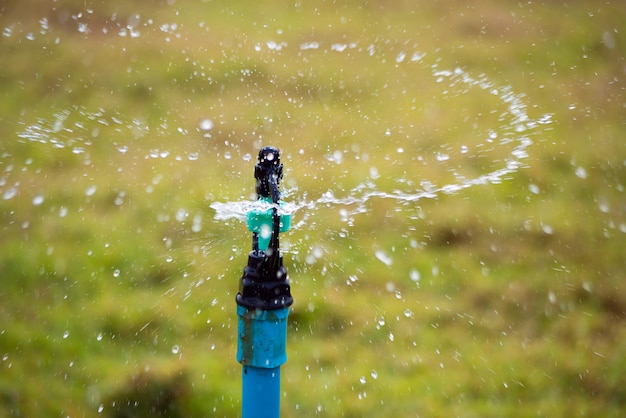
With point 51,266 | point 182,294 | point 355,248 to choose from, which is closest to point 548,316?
point 355,248

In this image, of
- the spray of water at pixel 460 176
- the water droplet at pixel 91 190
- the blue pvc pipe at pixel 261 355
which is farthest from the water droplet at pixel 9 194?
the blue pvc pipe at pixel 261 355

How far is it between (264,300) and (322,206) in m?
1.45

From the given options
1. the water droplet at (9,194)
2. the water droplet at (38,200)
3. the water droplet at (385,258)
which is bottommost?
the water droplet at (385,258)

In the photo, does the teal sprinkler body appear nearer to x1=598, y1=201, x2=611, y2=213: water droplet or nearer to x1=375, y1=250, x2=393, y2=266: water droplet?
x1=375, y1=250, x2=393, y2=266: water droplet

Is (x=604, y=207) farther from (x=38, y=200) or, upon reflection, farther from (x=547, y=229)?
(x=38, y=200)

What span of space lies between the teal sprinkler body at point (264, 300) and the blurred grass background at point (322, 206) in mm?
1045

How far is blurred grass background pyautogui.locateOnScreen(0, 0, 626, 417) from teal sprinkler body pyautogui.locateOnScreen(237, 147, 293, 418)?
1.05 m

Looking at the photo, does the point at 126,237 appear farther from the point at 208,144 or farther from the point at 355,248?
the point at 355,248

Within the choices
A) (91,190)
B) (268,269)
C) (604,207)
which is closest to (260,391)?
(268,269)

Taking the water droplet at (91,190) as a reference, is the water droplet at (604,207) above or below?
below

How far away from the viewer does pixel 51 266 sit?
2422mm

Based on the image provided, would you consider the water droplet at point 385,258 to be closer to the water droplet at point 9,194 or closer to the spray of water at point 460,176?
the spray of water at point 460,176

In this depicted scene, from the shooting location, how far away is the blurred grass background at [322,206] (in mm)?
2227

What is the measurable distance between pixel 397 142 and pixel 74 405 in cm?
155
